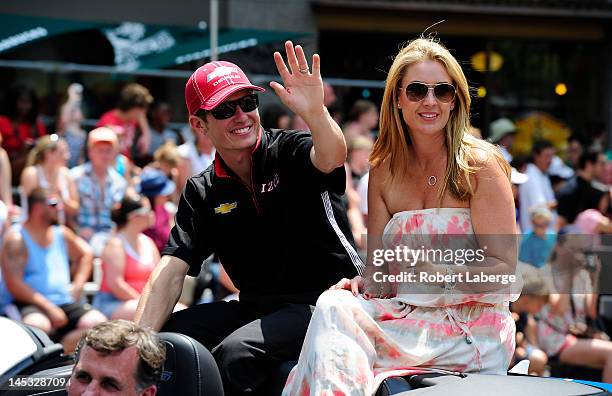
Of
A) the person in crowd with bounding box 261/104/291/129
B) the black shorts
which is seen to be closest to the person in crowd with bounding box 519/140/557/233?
the person in crowd with bounding box 261/104/291/129

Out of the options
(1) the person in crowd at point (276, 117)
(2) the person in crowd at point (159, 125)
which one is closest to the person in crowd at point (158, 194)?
(1) the person in crowd at point (276, 117)

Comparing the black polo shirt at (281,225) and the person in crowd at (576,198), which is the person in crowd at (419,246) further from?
the person in crowd at (576,198)

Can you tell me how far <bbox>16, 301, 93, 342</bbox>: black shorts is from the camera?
285 inches

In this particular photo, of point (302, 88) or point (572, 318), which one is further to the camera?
point (572, 318)

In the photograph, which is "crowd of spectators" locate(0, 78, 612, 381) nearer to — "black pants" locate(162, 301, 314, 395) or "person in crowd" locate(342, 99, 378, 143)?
"person in crowd" locate(342, 99, 378, 143)

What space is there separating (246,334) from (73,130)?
5805mm

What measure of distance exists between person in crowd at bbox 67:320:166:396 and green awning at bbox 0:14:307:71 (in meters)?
Result: 8.59

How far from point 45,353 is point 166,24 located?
30.0ft

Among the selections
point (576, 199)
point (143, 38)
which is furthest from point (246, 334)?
point (143, 38)

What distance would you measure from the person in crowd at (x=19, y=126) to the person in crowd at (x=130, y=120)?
2.04ft

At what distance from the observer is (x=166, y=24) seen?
42.5ft

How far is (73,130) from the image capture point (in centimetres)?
924

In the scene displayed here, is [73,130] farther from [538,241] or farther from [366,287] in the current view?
[366,287]

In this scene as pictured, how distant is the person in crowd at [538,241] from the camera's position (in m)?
8.34
